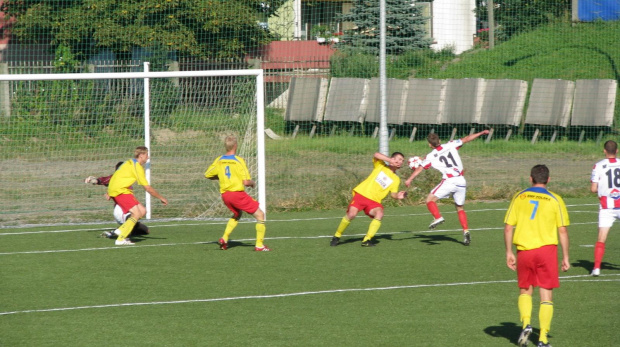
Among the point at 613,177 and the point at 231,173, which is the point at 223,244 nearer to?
the point at 231,173

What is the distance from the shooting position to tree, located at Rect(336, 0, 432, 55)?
26.6 metres

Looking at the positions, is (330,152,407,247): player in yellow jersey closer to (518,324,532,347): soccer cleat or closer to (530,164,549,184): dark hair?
(530,164,549,184): dark hair

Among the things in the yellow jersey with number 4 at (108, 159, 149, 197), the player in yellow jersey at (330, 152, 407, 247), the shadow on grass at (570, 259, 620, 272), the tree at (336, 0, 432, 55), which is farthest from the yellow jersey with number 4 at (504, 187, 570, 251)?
the tree at (336, 0, 432, 55)

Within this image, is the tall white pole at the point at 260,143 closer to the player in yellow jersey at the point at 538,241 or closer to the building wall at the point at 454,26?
the player in yellow jersey at the point at 538,241

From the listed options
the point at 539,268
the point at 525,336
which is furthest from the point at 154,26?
the point at 525,336

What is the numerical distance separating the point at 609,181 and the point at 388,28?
18.6 m

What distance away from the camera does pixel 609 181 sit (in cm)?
1088

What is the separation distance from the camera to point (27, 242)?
13898 millimetres

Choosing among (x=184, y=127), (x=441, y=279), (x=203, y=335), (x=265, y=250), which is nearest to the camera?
(x=203, y=335)

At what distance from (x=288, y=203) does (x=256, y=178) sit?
1049 mm

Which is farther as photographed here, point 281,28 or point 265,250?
point 281,28

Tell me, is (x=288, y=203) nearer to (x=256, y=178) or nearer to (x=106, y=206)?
(x=256, y=178)

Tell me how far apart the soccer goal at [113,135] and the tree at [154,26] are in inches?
137

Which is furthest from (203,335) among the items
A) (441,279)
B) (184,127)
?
(184,127)
